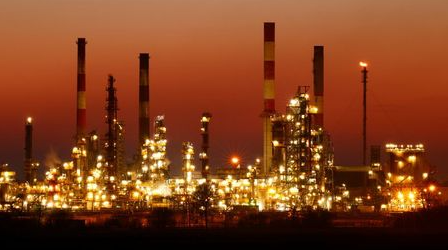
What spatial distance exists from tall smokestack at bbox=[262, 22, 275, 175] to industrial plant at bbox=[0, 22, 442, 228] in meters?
0.08

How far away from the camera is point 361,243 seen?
1501 inches

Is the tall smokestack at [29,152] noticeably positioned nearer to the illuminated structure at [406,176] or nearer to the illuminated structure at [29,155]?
the illuminated structure at [29,155]

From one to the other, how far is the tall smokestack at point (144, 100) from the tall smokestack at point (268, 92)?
1178 centimetres

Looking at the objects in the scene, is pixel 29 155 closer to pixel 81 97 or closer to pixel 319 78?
pixel 81 97

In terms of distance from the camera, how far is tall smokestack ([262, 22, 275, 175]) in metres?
76.9

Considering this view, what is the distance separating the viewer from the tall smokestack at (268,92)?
7694cm

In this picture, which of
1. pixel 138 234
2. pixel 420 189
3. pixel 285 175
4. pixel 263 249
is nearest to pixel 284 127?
pixel 285 175

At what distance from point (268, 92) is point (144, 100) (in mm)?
12765

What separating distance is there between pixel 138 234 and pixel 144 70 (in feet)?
143

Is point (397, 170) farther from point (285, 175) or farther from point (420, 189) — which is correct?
point (285, 175)

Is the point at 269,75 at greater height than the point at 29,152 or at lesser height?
greater

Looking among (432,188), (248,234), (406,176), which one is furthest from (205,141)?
(248,234)

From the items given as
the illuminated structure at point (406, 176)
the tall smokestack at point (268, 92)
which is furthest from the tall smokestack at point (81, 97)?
the illuminated structure at point (406, 176)

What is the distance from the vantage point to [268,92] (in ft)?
252
